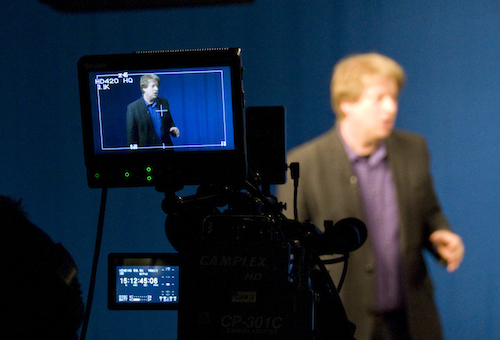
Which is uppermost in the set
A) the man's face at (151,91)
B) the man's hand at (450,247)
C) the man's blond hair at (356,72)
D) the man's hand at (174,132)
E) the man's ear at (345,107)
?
the man's blond hair at (356,72)

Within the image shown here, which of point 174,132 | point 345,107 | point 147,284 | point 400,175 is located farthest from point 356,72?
point 147,284

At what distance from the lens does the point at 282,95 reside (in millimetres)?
2283

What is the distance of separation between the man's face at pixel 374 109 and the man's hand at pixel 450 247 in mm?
546

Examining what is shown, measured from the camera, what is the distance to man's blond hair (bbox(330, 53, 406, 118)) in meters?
2.18

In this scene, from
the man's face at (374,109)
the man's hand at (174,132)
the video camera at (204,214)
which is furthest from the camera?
the man's face at (374,109)

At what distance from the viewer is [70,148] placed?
254 centimetres

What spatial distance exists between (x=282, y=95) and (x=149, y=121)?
4.92 ft

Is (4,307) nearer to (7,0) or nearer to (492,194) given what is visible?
(492,194)

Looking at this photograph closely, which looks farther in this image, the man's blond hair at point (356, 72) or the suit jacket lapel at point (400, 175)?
the man's blond hair at point (356, 72)

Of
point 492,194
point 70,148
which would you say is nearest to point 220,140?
point 492,194

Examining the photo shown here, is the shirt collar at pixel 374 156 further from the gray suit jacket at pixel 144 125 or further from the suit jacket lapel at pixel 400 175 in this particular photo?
the gray suit jacket at pixel 144 125

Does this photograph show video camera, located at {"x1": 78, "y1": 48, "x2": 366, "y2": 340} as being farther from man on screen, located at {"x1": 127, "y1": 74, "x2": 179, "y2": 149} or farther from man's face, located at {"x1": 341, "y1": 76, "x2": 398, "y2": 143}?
man's face, located at {"x1": 341, "y1": 76, "x2": 398, "y2": 143}

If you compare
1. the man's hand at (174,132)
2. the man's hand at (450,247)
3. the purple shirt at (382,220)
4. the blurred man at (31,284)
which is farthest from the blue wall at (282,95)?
the blurred man at (31,284)

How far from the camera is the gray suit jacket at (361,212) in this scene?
1.97 metres
